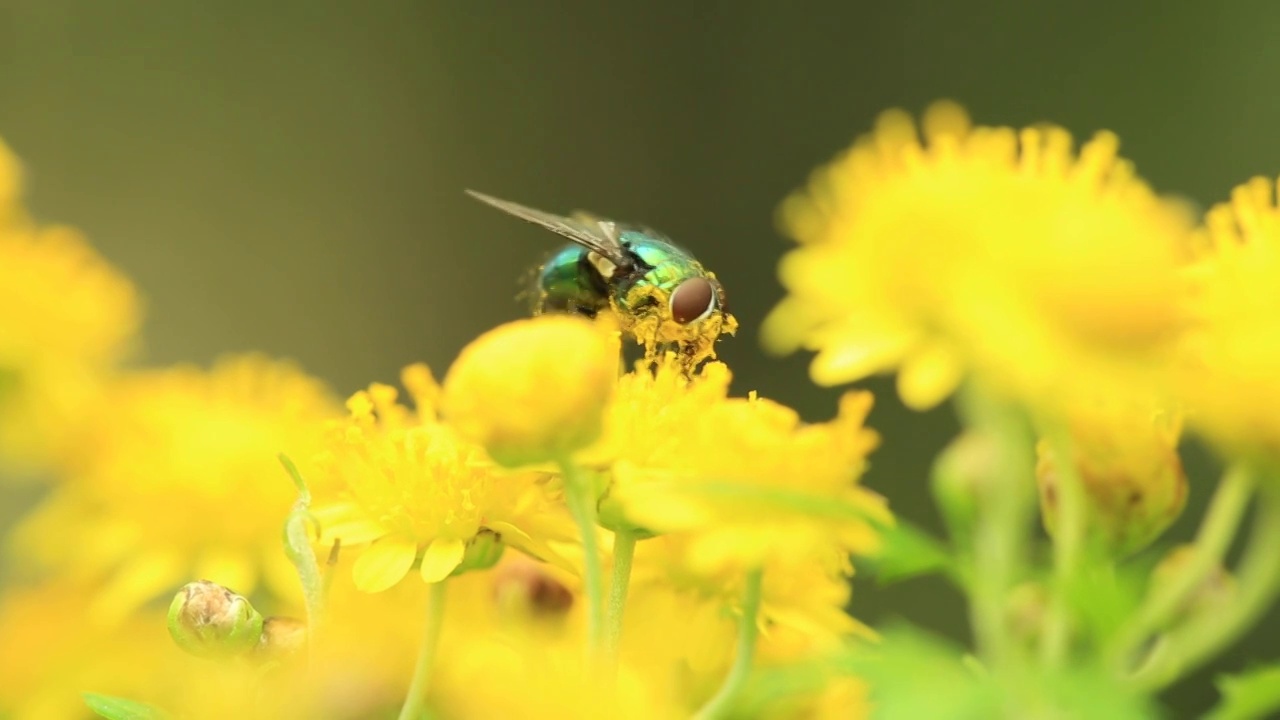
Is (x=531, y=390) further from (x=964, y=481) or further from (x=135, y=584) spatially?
(x=135, y=584)

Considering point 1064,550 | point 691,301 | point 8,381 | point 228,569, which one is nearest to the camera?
point 1064,550

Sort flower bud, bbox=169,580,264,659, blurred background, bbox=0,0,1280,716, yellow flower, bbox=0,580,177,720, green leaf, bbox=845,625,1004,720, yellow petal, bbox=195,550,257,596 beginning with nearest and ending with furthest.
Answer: green leaf, bbox=845,625,1004,720, flower bud, bbox=169,580,264,659, yellow flower, bbox=0,580,177,720, yellow petal, bbox=195,550,257,596, blurred background, bbox=0,0,1280,716

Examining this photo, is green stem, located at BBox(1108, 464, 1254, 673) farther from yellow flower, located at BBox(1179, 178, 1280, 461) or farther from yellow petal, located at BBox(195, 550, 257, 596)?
yellow petal, located at BBox(195, 550, 257, 596)

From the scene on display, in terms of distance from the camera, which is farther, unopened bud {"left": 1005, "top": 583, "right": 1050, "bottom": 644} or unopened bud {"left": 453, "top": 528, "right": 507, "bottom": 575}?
unopened bud {"left": 453, "top": 528, "right": 507, "bottom": 575}

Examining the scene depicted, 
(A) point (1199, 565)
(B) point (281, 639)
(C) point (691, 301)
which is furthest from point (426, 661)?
(C) point (691, 301)

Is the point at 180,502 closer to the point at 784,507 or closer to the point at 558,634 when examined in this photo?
the point at 558,634

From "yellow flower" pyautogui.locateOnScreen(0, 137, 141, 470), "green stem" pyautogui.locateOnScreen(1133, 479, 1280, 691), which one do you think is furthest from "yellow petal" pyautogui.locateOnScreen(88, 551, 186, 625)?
"green stem" pyautogui.locateOnScreen(1133, 479, 1280, 691)
